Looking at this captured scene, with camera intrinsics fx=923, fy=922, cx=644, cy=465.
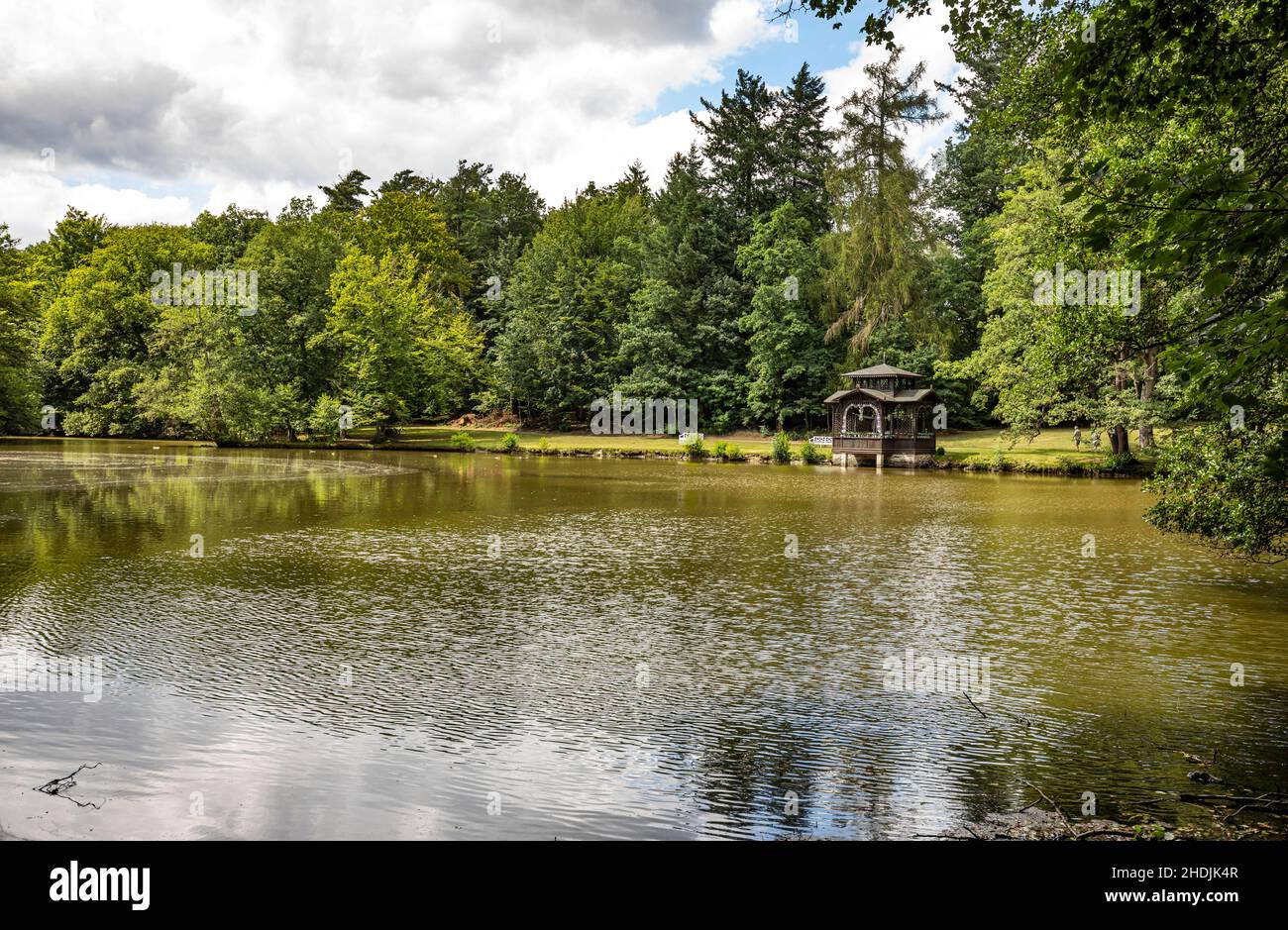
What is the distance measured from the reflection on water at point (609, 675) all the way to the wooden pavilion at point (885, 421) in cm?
2221

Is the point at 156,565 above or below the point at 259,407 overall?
below

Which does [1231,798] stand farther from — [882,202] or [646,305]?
[646,305]

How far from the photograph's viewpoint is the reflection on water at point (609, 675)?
5898 mm

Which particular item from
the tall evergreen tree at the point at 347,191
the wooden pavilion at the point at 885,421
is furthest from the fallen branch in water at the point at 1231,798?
the tall evergreen tree at the point at 347,191

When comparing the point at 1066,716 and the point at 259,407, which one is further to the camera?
the point at 259,407

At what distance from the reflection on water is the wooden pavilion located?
2221 centimetres

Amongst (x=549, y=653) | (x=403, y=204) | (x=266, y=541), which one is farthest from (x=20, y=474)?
(x=403, y=204)

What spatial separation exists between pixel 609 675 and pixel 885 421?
36.3m

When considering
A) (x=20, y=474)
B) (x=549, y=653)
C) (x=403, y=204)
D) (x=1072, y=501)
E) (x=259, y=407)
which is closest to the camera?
(x=549, y=653)

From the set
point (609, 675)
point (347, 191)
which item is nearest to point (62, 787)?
point (609, 675)

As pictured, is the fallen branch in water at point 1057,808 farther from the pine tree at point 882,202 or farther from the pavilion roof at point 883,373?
the pine tree at point 882,202
